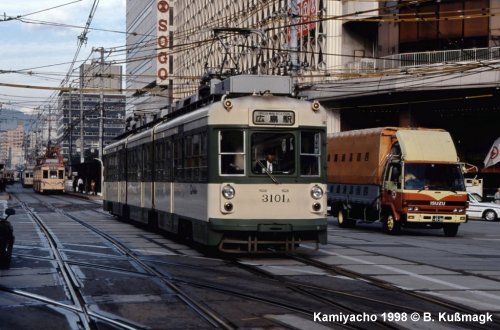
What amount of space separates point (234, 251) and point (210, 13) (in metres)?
65.8

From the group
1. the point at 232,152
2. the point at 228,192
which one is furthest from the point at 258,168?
the point at 228,192

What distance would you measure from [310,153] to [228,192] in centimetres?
183

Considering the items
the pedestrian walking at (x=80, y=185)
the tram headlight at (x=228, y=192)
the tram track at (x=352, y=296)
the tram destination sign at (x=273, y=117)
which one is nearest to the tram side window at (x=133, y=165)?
the tram headlight at (x=228, y=192)

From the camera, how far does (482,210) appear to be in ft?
126

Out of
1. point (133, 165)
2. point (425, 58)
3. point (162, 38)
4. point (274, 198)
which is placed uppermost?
point (162, 38)

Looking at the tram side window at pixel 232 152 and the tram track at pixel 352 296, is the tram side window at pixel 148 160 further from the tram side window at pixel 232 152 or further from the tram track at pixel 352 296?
the tram track at pixel 352 296

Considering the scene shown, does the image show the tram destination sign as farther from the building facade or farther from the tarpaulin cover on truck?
the building facade

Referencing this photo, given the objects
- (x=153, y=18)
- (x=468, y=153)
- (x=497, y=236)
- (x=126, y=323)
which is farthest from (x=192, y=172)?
(x=153, y=18)

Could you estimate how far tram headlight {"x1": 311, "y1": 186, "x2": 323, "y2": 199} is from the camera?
15.5 meters

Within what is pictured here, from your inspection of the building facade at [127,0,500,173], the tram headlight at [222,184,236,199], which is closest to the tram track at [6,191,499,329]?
the tram headlight at [222,184,236,199]

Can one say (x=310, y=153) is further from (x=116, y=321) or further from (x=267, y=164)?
(x=116, y=321)

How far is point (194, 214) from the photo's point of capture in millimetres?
16422

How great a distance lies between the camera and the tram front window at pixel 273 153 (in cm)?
1530

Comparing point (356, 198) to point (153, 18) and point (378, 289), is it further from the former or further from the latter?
point (153, 18)
